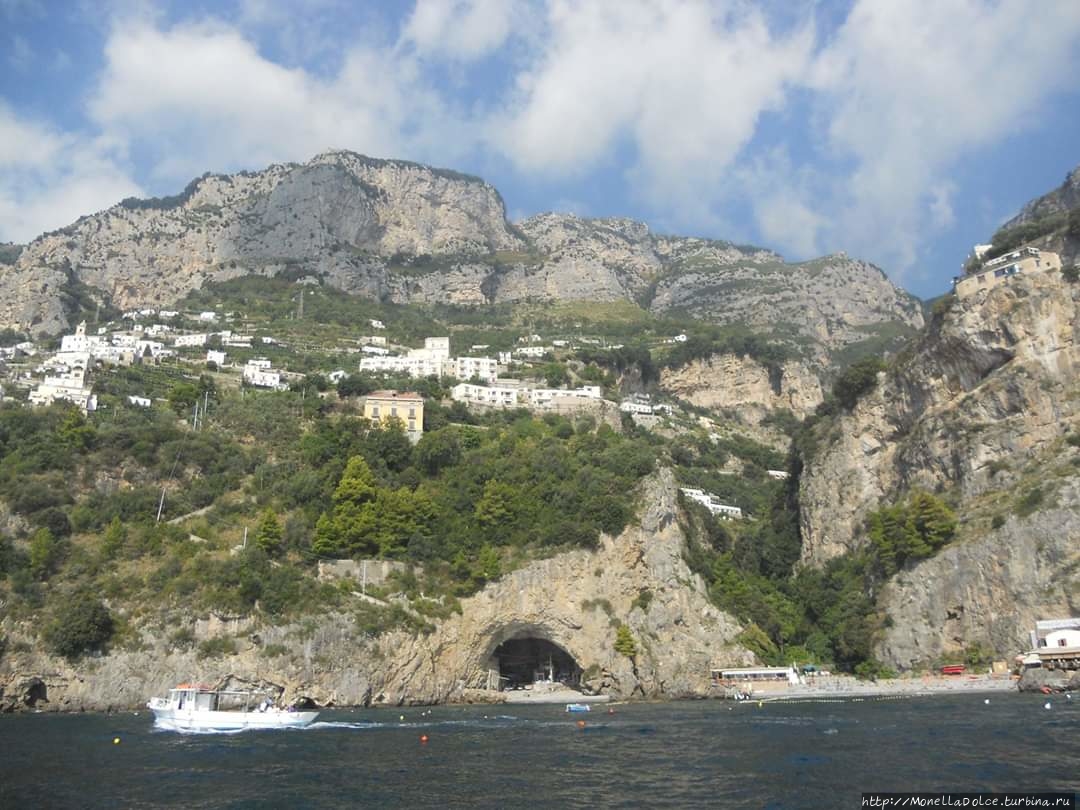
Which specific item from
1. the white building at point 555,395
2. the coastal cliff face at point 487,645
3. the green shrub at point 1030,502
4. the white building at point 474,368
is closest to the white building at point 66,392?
the coastal cliff face at point 487,645

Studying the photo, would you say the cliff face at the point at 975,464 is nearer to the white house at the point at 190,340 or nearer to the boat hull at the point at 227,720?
the boat hull at the point at 227,720

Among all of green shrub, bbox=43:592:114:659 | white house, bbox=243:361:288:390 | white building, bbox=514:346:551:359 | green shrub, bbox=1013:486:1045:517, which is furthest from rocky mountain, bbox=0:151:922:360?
green shrub, bbox=43:592:114:659

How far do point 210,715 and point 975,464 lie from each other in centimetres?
4814

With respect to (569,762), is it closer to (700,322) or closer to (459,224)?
(700,322)

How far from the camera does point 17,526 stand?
52062 millimetres

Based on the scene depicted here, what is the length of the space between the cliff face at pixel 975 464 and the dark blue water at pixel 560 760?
1197 cm

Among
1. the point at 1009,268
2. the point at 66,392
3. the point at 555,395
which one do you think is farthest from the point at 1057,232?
the point at 66,392

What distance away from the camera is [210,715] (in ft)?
119

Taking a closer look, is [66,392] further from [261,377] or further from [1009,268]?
[1009,268]

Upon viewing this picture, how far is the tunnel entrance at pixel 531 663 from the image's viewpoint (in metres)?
60.2

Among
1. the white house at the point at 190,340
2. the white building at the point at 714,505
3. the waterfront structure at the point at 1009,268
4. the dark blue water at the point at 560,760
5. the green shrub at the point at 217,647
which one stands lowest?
the dark blue water at the point at 560,760

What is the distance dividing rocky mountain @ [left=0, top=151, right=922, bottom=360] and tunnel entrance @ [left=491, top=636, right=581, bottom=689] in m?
87.1

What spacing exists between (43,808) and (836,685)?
4413 centimetres

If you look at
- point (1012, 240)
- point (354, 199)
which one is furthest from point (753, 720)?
point (354, 199)
